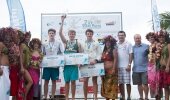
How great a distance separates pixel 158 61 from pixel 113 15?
305 cm

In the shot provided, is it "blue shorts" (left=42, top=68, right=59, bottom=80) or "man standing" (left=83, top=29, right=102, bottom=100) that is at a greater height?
"man standing" (left=83, top=29, right=102, bottom=100)

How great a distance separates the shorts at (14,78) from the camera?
347 inches

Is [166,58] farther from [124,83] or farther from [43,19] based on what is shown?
[43,19]

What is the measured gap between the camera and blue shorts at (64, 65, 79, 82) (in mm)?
10642

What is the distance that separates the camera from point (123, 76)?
11133 millimetres

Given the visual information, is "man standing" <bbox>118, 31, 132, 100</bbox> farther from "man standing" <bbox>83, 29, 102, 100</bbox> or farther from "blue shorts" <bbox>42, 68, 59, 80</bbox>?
"blue shorts" <bbox>42, 68, 59, 80</bbox>

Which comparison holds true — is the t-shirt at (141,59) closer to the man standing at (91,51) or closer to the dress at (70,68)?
the man standing at (91,51)

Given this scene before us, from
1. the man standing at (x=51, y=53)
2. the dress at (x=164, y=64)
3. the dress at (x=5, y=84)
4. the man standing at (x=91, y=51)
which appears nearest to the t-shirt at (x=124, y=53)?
the man standing at (x=91, y=51)

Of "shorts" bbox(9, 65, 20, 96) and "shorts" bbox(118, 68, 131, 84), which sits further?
"shorts" bbox(118, 68, 131, 84)

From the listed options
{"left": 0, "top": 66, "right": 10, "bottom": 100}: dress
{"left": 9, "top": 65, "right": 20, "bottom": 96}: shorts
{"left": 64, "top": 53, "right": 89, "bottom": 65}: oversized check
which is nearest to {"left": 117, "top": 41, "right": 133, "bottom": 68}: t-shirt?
{"left": 64, "top": 53, "right": 89, "bottom": 65}: oversized check

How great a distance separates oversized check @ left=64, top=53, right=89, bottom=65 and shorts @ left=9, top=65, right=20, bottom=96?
1.94m

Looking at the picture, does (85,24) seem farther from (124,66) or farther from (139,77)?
(139,77)

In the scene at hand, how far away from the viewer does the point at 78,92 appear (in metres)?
13.2

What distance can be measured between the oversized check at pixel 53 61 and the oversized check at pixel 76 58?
14 cm
